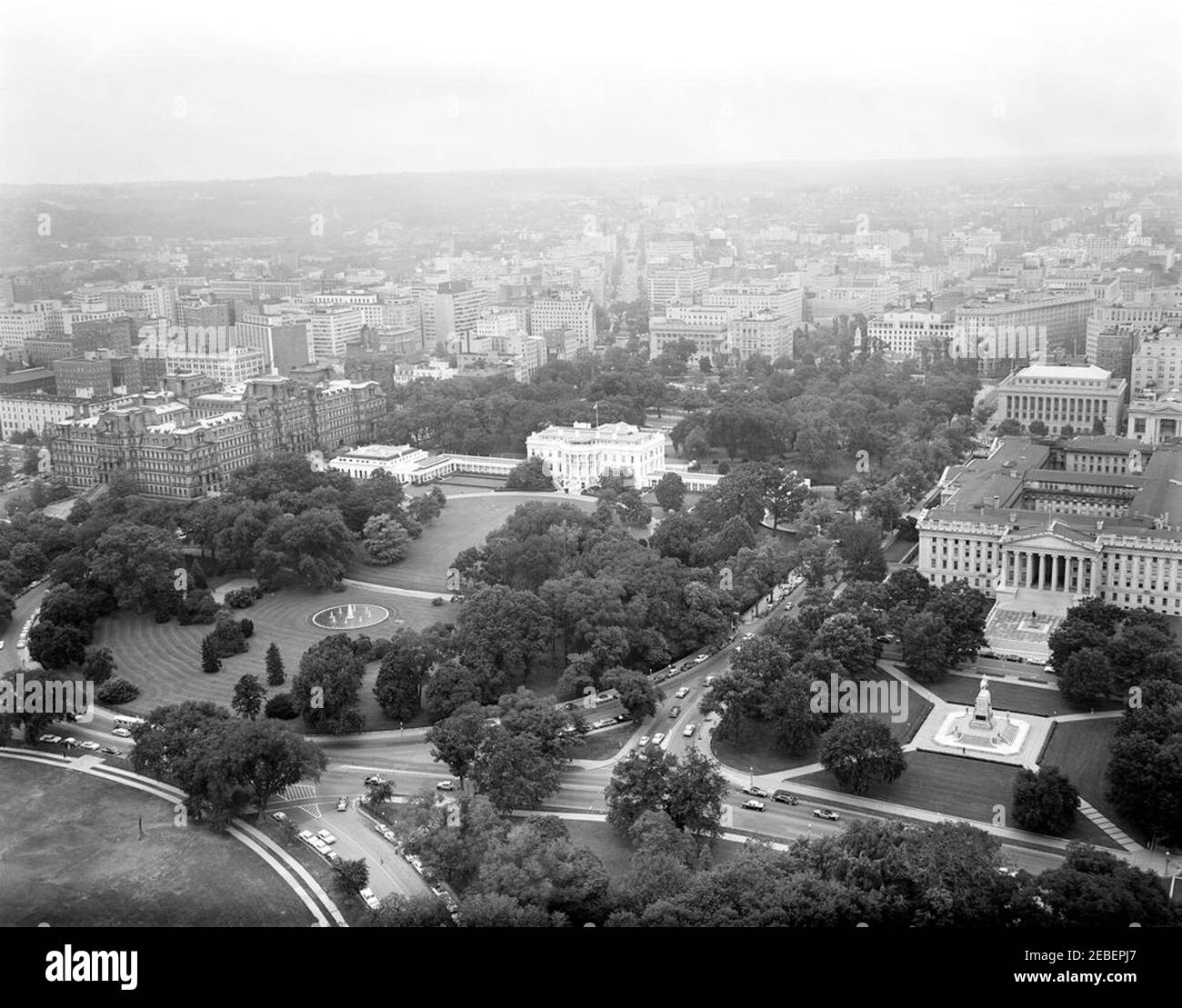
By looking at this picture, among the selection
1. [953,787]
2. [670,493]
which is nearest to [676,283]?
[670,493]

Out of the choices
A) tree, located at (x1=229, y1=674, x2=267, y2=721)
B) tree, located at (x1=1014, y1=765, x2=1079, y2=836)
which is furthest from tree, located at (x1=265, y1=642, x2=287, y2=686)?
tree, located at (x1=1014, y1=765, x2=1079, y2=836)

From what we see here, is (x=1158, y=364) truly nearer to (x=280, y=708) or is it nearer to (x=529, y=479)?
(x=529, y=479)

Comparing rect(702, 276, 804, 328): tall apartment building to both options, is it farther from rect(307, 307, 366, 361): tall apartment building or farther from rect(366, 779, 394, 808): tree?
rect(366, 779, 394, 808): tree

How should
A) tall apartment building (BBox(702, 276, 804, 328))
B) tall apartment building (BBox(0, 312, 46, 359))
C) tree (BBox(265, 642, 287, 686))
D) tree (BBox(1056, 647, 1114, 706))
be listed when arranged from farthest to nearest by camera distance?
tall apartment building (BBox(702, 276, 804, 328)), tall apartment building (BBox(0, 312, 46, 359)), tree (BBox(265, 642, 287, 686)), tree (BBox(1056, 647, 1114, 706))
